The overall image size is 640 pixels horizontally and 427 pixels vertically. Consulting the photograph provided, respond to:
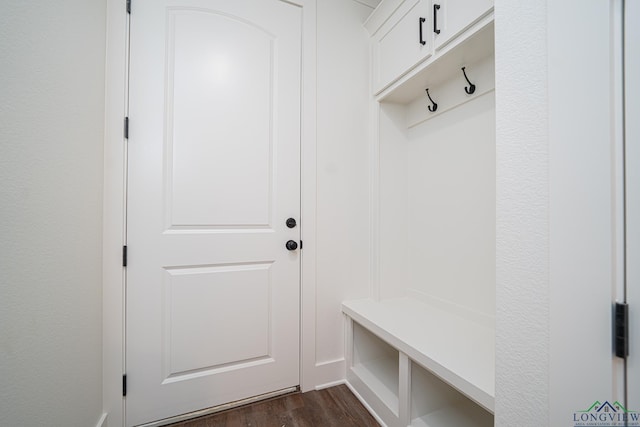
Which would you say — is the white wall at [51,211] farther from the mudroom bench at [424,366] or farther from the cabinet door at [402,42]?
the cabinet door at [402,42]

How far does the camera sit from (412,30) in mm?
1275

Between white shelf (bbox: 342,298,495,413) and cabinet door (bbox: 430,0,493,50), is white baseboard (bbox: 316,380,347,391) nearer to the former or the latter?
white shelf (bbox: 342,298,495,413)

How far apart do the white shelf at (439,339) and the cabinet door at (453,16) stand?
129 cm

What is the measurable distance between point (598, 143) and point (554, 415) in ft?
1.83

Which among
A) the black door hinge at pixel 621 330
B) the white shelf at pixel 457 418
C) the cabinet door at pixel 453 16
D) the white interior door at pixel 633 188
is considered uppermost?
the cabinet door at pixel 453 16

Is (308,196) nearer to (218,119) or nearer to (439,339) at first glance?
(218,119)

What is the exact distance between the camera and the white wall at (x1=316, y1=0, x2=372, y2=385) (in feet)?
5.02

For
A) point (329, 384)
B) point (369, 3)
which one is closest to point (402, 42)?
point (369, 3)

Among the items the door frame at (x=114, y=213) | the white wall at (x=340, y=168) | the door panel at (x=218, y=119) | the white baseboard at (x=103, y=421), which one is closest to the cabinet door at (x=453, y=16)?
the white wall at (x=340, y=168)

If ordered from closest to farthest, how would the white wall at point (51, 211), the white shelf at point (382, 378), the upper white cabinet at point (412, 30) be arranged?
the white wall at point (51, 211), the upper white cabinet at point (412, 30), the white shelf at point (382, 378)

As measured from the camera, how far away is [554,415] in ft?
1.71

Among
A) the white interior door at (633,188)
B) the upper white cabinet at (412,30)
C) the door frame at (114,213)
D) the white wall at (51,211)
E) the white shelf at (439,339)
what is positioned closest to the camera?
the white interior door at (633,188)

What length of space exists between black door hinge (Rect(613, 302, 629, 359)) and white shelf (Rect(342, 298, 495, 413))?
16.6 inches

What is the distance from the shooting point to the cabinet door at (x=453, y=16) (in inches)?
37.1
